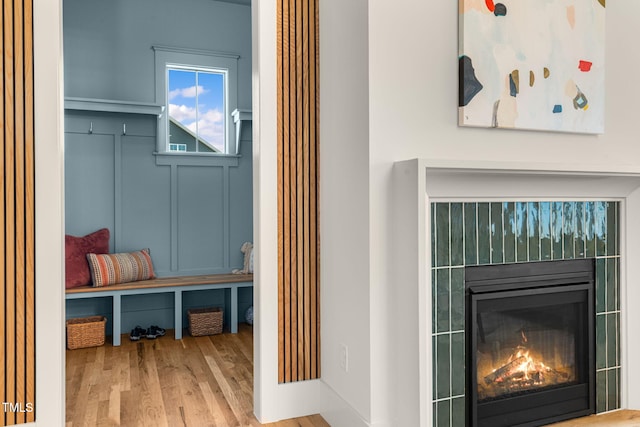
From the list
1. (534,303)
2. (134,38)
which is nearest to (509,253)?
(534,303)

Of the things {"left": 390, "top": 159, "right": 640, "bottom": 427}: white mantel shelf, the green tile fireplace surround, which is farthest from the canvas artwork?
the green tile fireplace surround

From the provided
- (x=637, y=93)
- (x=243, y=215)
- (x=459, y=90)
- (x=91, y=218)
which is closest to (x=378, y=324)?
(x=459, y=90)

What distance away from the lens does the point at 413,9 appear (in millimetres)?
2150

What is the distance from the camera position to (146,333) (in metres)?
4.12

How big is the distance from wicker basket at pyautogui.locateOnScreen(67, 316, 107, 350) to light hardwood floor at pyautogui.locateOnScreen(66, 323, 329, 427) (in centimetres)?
8

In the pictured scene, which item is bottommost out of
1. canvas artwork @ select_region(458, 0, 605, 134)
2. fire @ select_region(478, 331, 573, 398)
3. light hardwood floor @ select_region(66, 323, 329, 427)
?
light hardwood floor @ select_region(66, 323, 329, 427)

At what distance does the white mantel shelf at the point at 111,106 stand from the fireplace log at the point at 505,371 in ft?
10.5

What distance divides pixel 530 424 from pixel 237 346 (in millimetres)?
2258

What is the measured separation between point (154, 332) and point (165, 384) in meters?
1.17

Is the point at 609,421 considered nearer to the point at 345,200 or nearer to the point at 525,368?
the point at 525,368

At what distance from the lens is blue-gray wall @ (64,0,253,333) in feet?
13.4

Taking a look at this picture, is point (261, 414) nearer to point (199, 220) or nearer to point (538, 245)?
point (538, 245)

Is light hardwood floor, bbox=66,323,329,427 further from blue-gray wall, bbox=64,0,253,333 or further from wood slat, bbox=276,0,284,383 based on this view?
blue-gray wall, bbox=64,0,253,333

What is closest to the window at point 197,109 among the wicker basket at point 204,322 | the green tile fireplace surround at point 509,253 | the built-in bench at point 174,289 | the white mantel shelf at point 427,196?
the built-in bench at point 174,289
